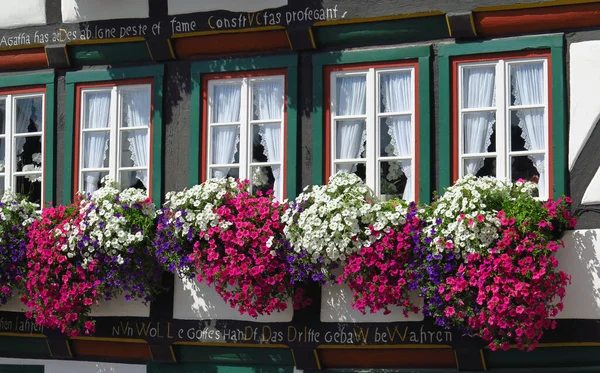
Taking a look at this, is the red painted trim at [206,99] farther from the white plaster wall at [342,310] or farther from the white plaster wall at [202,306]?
the white plaster wall at [342,310]

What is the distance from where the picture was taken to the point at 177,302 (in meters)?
14.0

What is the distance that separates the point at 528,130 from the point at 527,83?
462 mm

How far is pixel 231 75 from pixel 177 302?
249 centimetres

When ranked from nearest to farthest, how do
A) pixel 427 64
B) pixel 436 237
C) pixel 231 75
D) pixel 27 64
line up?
pixel 436 237 → pixel 427 64 → pixel 231 75 → pixel 27 64

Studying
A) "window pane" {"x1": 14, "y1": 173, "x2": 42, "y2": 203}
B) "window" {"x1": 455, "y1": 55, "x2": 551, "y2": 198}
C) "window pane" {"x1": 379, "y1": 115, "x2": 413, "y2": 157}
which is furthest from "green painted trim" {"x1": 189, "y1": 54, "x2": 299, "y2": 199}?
"window pane" {"x1": 14, "y1": 173, "x2": 42, "y2": 203}

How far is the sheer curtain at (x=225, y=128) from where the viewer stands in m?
14.0

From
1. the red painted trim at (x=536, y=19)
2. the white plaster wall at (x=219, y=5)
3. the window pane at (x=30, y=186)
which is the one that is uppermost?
the white plaster wall at (x=219, y=5)

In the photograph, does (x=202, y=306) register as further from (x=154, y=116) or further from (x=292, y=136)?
(x=154, y=116)

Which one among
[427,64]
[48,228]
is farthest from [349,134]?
[48,228]

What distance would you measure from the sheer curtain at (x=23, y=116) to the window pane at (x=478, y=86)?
5035 mm

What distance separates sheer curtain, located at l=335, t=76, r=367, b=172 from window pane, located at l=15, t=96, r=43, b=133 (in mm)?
3671

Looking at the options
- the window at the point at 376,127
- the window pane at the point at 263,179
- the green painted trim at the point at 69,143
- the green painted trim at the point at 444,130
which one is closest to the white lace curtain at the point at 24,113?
the green painted trim at the point at 69,143

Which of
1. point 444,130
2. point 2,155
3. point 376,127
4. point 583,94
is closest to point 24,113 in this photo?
point 2,155

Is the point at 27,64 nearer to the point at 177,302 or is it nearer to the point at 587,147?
the point at 177,302
